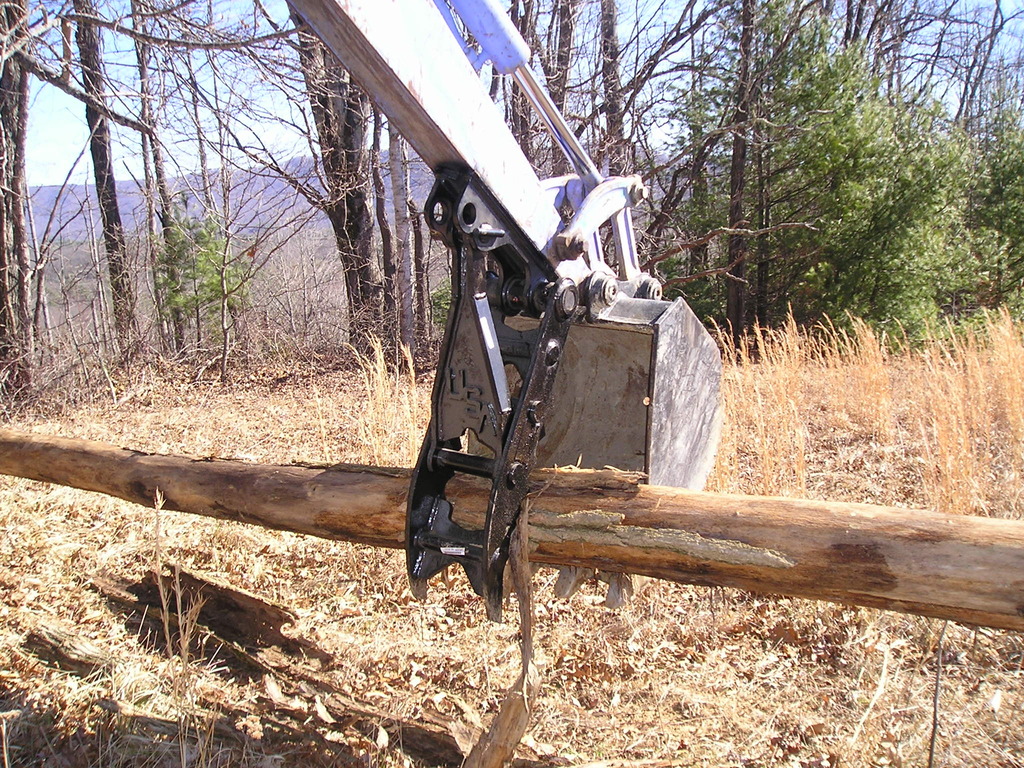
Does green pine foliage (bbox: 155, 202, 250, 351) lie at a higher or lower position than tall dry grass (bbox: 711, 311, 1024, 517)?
higher

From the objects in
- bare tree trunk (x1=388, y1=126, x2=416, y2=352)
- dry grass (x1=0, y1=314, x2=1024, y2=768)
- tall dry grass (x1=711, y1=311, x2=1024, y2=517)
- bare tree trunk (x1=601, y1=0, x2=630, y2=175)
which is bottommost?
dry grass (x1=0, y1=314, x2=1024, y2=768)

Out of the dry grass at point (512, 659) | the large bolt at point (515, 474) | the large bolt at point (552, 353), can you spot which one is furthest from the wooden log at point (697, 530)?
the dry grass at point (512, 659)

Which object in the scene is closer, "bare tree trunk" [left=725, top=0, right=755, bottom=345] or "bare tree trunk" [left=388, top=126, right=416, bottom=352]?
"bare tree trunk" [left=388, top=126, right=416, bottom=352]

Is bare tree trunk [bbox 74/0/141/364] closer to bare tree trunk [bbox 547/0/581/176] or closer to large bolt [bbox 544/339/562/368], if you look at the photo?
bare tree trunk [bbox 547/0/581/176]

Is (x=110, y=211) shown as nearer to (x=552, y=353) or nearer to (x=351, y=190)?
(x=351, y=190)

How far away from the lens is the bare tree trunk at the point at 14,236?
8586mm

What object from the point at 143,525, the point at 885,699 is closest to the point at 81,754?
the point at 143,525

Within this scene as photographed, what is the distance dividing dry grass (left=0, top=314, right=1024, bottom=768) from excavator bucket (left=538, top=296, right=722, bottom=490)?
0.90 meters

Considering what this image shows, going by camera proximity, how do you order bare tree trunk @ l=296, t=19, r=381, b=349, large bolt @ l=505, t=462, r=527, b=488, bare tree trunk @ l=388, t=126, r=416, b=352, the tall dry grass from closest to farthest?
large bolt @ l=505, t=462, r=527, b=488 → the tall dry grass → bare tree trunk @ l=388, t=126, r=416, b=352 → bare tree trunk @ l=296, t=19, r=381, b=349

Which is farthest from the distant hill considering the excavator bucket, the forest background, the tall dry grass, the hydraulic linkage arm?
the hydraulic linkage arm

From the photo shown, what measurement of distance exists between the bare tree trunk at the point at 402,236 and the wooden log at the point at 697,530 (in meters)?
7.02

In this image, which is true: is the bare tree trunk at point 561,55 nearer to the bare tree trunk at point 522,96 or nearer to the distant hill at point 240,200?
the bare tree trunk at point 522,96

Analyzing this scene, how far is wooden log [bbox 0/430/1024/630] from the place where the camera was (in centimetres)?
193

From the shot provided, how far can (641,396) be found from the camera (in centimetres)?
316
